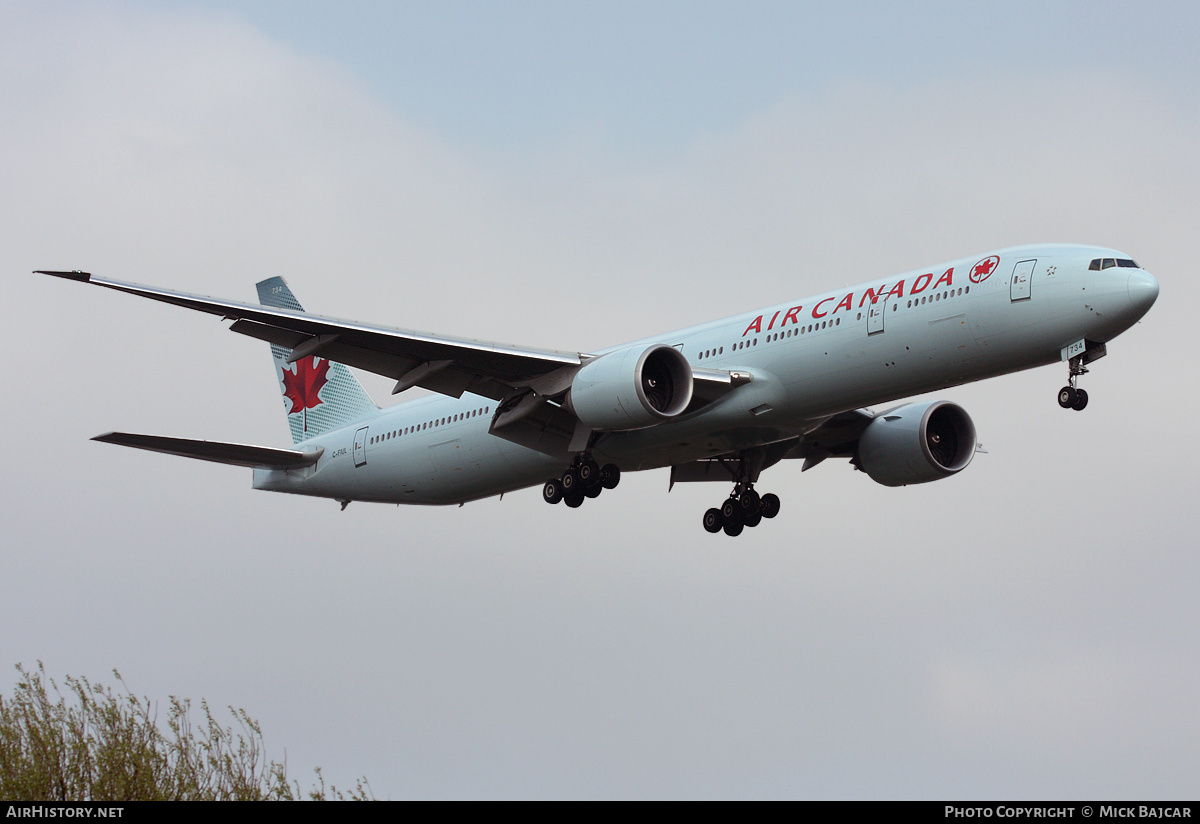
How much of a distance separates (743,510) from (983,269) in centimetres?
1053

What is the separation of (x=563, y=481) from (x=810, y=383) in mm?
7087

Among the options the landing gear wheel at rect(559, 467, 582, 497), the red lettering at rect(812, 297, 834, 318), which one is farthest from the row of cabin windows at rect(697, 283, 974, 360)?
the landing gear wheel at rect(559, 467, 582, 497)

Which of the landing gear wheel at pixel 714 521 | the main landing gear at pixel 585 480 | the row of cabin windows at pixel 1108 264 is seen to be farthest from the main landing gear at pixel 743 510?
the row of cabin windows at pixel 1108 264

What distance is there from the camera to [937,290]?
31.3 meters

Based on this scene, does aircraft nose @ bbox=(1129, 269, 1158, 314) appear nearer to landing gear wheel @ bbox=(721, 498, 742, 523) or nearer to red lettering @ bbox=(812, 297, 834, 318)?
red lettering @ bbox=(812, 297, 834, 318)

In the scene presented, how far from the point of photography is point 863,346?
3159cm

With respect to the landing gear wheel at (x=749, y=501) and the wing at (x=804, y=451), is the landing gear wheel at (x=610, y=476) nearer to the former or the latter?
the wing at (x=804, y=451)

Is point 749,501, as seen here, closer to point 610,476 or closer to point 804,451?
point 804,451

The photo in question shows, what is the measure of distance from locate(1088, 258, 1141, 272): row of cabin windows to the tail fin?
2065cm

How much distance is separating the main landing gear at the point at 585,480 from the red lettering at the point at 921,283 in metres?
8.55

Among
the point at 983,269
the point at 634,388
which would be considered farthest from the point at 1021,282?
the point at 634,388

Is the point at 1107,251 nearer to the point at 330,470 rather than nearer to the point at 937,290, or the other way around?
the point at 937,290

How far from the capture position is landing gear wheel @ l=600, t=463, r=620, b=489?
36.1m

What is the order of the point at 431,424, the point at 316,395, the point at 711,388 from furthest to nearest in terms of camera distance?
the point at 316,395 < the point at 431,424 < the point at 711,388
